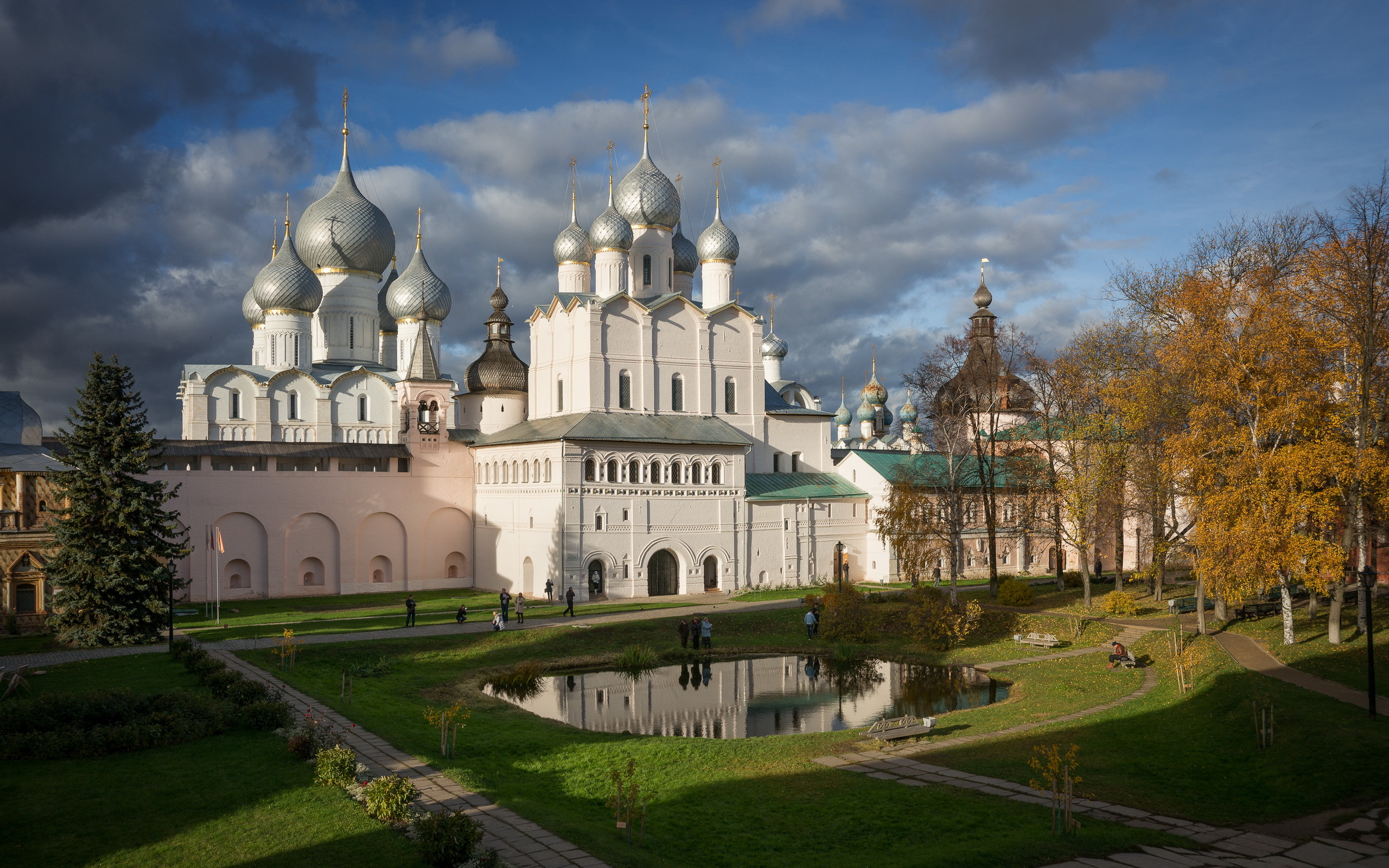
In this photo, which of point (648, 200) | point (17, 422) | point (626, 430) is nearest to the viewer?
point (17, 422)

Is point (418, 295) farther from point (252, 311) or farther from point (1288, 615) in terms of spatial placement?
point (1288, 615)

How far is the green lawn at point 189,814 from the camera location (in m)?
9.38

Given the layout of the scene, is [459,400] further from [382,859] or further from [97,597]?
[382,859]

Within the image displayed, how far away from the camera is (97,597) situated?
75.0ft

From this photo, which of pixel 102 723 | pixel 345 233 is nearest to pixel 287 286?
pixel 345 233

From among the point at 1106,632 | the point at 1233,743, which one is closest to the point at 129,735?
the point at 1233,743

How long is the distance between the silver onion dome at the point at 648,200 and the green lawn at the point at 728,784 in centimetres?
2294

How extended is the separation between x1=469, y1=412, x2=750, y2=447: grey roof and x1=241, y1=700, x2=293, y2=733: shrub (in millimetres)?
19126

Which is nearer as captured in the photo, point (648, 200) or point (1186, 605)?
point (1186, 605)

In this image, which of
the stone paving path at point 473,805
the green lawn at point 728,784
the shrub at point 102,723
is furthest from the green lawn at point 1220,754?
the shrub at point 102,723

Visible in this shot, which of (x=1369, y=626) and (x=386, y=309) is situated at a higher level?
(x=386, y=309)

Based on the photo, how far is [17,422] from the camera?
2933 centimetres

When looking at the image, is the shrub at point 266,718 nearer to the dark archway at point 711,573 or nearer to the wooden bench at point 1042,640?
the wooden bench at point 1042,640

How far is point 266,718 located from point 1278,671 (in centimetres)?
1751
